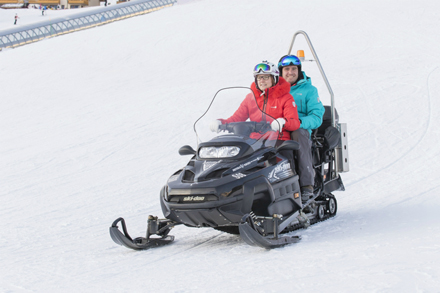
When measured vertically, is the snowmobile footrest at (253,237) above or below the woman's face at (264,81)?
below

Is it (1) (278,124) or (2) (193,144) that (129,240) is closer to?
(1) (278,124)

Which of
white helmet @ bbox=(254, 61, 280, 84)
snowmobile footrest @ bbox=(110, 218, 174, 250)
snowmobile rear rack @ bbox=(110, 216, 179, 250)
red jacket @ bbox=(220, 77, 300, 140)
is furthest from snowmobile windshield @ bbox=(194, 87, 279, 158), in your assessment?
snowmobile footrest @ bbox=(110, 218, 174, 250)

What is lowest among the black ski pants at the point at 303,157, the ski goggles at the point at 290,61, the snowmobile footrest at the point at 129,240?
the snowmobile footrest at the point at 129,240

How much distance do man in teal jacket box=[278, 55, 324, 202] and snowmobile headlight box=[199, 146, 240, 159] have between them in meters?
0.80

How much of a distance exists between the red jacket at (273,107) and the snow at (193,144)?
1.05 m

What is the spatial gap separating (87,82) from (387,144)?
33.1 feet

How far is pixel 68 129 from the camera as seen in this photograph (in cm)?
1135

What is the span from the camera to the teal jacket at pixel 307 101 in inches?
217

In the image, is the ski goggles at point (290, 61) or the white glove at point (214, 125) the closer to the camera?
the white glove at point (214, 125)

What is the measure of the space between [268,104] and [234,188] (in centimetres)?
125

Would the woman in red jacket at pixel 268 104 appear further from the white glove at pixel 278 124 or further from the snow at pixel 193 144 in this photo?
the snow at pixel 193 144

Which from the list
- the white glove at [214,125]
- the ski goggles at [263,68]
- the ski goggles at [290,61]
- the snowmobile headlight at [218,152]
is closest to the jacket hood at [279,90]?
the ski goggles at [263,68]

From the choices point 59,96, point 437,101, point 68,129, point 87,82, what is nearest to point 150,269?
point 68,129

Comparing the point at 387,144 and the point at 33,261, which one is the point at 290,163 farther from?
the point at 387,144
